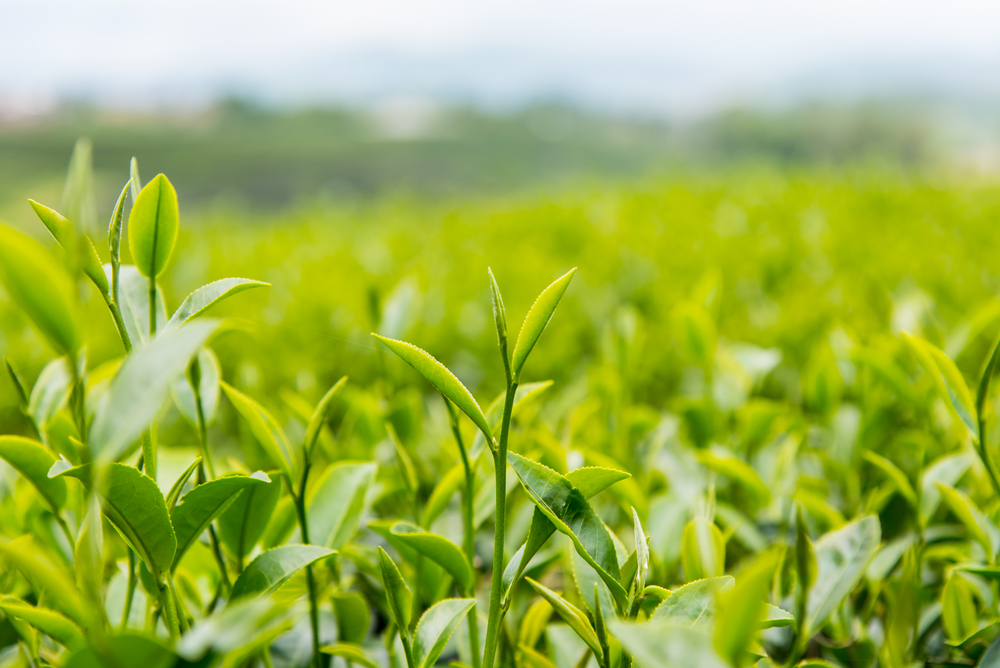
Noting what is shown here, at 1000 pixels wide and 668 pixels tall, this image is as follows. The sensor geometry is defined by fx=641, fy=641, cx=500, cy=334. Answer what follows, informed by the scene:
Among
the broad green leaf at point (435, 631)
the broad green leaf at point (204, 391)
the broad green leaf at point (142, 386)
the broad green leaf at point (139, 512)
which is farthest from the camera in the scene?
the broad green leaf at point (204, 391)

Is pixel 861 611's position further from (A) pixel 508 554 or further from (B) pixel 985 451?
(A) pixel 508 554

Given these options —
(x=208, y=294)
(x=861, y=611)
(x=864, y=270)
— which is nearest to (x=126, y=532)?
(x=208, y=294)

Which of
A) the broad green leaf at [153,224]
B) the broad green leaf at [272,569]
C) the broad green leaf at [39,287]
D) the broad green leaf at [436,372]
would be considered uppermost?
the broad green leaf at [153,224]

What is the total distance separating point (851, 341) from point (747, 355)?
9.4 inches

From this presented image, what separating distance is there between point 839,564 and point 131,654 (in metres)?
0.66

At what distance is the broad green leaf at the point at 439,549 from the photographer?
58cm

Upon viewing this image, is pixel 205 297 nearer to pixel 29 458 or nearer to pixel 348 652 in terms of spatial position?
pixel 29 458

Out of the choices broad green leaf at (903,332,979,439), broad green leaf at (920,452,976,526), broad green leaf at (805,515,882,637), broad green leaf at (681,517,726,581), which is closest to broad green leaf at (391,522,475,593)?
broad green leaf at (681,517,726,581)

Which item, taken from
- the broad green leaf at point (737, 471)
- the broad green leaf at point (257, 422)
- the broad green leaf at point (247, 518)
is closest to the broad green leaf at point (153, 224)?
the broad green leaf at point (257, 422)

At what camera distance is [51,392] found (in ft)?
2.54

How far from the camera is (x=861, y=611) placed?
888 mm

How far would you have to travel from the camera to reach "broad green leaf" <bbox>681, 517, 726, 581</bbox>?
2.19ft

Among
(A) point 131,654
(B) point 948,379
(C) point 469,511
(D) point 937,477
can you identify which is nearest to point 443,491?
(C) point 469,511

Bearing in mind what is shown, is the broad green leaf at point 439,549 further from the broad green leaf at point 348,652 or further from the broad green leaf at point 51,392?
the broad green leaf at point 51,392
